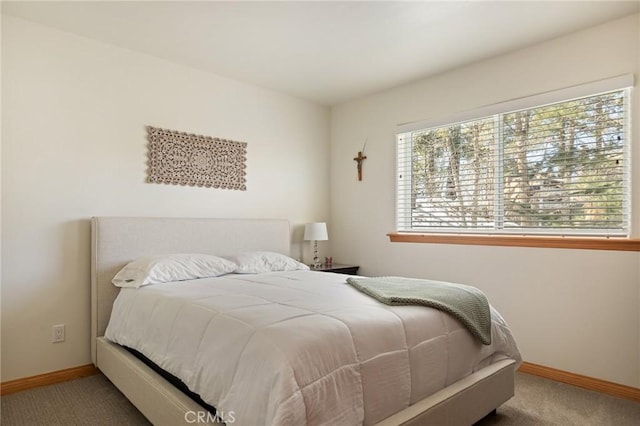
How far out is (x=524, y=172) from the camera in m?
3.08

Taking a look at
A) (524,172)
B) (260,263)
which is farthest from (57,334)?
(524,172)

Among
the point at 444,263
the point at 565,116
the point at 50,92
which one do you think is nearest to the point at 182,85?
the point at 50,92

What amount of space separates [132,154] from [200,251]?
96 cm

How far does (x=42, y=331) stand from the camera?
2.67 meters

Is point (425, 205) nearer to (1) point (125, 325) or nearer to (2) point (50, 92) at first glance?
(1) point (125, 325)

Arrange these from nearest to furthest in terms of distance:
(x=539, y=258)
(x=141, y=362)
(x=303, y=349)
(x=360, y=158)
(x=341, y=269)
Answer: (x=303, y=349)
(x=141, y=362)
(x=539, y=258)
(x=341, y=269)
(x=360, y=158)

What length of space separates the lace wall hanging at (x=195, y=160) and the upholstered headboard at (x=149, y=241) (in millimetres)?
374

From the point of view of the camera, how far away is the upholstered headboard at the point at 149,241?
2.77 meters

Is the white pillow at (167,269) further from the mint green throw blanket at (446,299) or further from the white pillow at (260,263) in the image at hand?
the mint green throw blanket at (446,299)

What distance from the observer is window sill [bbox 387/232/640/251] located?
2572mm

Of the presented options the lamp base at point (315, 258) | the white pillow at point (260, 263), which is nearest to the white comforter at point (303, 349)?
the white pillow at point (260, 263)

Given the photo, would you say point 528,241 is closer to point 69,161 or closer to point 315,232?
point 315,232

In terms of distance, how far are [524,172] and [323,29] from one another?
6.27ft

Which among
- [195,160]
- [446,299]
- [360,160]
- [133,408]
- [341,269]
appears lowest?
[133,408]
